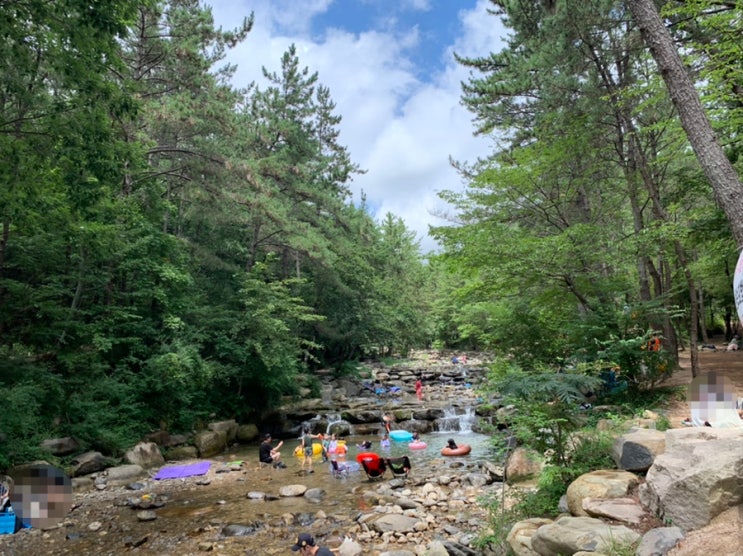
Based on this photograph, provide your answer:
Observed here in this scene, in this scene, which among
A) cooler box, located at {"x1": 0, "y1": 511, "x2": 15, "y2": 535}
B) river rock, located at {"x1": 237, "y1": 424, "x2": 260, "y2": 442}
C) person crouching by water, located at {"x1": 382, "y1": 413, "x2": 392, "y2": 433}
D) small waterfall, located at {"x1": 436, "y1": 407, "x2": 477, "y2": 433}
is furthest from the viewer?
small waterfall, located at {"x1": 436, "y1": 407, "x2": 477, "y2": 433}

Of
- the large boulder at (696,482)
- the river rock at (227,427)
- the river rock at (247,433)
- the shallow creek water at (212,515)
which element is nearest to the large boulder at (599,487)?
the large boulder at (696,482)

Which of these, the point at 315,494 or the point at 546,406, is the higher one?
the point at 546,406

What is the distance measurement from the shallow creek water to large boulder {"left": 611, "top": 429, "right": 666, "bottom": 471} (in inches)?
163

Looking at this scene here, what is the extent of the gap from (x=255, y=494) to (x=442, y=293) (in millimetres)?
34697

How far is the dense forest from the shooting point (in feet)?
23.3

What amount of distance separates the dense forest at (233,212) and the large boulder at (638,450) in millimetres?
1870

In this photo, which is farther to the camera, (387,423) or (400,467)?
(387,423)

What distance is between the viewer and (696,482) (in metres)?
3.30

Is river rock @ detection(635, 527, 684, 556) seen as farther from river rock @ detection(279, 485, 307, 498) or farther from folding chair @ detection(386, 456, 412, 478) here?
river rock @ detection(279, 485, 307, 498)

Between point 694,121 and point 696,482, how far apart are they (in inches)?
167

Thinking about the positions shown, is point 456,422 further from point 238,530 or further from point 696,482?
point 696,482

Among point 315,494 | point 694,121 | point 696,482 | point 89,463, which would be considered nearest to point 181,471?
point 89,463

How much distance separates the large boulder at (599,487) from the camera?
437 cm

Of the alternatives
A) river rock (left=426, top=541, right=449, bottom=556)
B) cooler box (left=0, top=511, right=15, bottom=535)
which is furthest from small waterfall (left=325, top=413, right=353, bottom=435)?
river rock (left=426, top=541, right=449, bottom=556)
